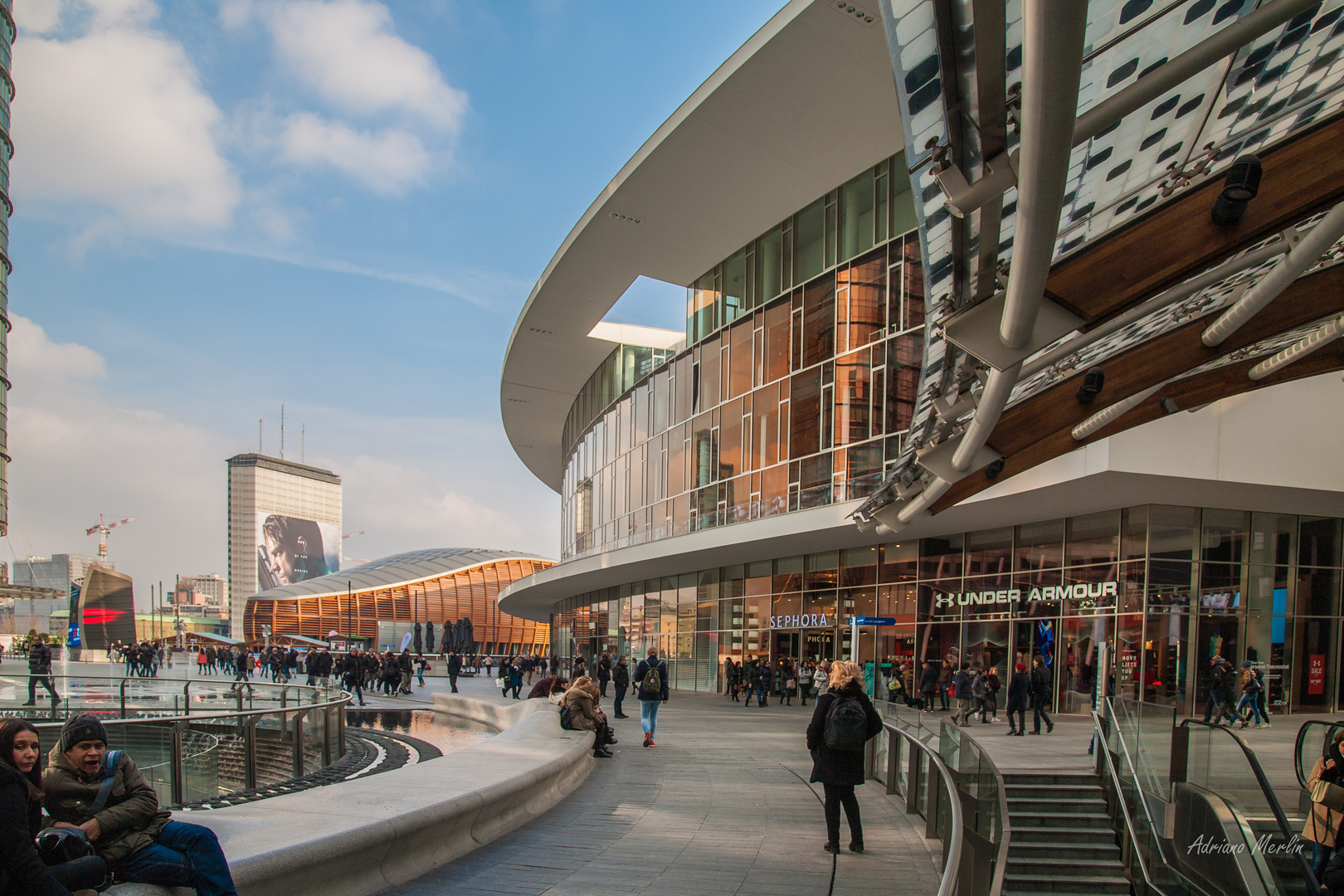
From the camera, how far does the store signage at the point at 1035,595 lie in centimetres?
2120

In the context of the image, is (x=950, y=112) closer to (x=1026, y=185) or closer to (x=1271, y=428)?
(x=1026, y=185)

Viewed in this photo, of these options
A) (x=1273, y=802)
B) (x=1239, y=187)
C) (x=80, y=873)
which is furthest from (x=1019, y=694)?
(x=80, y=873)

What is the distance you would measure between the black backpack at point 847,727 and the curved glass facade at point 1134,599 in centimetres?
1471

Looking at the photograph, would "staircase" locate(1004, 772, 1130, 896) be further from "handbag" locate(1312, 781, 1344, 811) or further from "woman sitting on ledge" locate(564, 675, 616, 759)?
"woman sitting on ledge" locate(564, 675, 616, 759)

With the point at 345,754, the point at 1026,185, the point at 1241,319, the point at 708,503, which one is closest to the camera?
the point at 1026,185

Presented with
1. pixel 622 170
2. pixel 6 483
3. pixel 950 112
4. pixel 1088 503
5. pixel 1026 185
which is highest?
pixel 6 483

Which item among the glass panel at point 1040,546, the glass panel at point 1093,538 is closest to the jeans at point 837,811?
the glass panel at point 1093,538

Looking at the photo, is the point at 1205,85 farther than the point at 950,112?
Yes

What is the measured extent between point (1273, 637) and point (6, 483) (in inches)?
3249

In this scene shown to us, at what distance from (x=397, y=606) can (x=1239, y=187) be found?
4418 inches

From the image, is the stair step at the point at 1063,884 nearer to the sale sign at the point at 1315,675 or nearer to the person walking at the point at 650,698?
the person walking at the point at 650,698

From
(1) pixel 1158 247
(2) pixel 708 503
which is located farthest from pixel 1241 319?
(2) pixel 708 503

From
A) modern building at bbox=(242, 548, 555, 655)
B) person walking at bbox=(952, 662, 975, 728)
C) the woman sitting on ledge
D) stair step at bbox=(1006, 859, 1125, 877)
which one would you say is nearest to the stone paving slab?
the woman sitting on ledge

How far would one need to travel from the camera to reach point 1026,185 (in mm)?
3818
